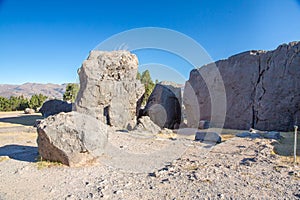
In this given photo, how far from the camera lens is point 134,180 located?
16.7 feet

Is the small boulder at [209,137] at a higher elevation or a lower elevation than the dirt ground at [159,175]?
higher

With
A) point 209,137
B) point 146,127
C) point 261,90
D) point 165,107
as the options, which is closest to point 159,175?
point 209,137

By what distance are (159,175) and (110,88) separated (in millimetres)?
9440

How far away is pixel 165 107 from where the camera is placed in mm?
16500

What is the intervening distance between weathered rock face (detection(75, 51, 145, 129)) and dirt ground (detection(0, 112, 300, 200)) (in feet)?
17.8

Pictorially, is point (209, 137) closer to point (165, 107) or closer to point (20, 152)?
point (165, 107)

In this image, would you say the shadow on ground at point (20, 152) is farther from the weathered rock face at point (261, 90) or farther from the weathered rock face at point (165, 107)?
the weathered rock face at point (261, 90)

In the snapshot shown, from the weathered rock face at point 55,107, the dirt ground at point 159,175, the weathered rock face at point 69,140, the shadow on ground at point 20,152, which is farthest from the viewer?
the weathered rock face at point 55,107

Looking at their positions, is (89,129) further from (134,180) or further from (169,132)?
(169,132)

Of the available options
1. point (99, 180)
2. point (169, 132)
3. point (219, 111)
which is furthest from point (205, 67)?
point (99, 180)

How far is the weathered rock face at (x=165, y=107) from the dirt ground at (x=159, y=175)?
303 inches

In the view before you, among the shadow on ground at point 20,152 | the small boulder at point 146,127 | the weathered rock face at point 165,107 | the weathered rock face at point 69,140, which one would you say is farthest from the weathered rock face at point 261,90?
the shadow on ground at point 20,152

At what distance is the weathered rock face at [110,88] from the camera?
44.2ft

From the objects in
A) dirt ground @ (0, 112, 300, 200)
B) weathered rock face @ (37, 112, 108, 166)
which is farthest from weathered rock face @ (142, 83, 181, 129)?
weathered rock face @ (37, 112, 108, 166)
